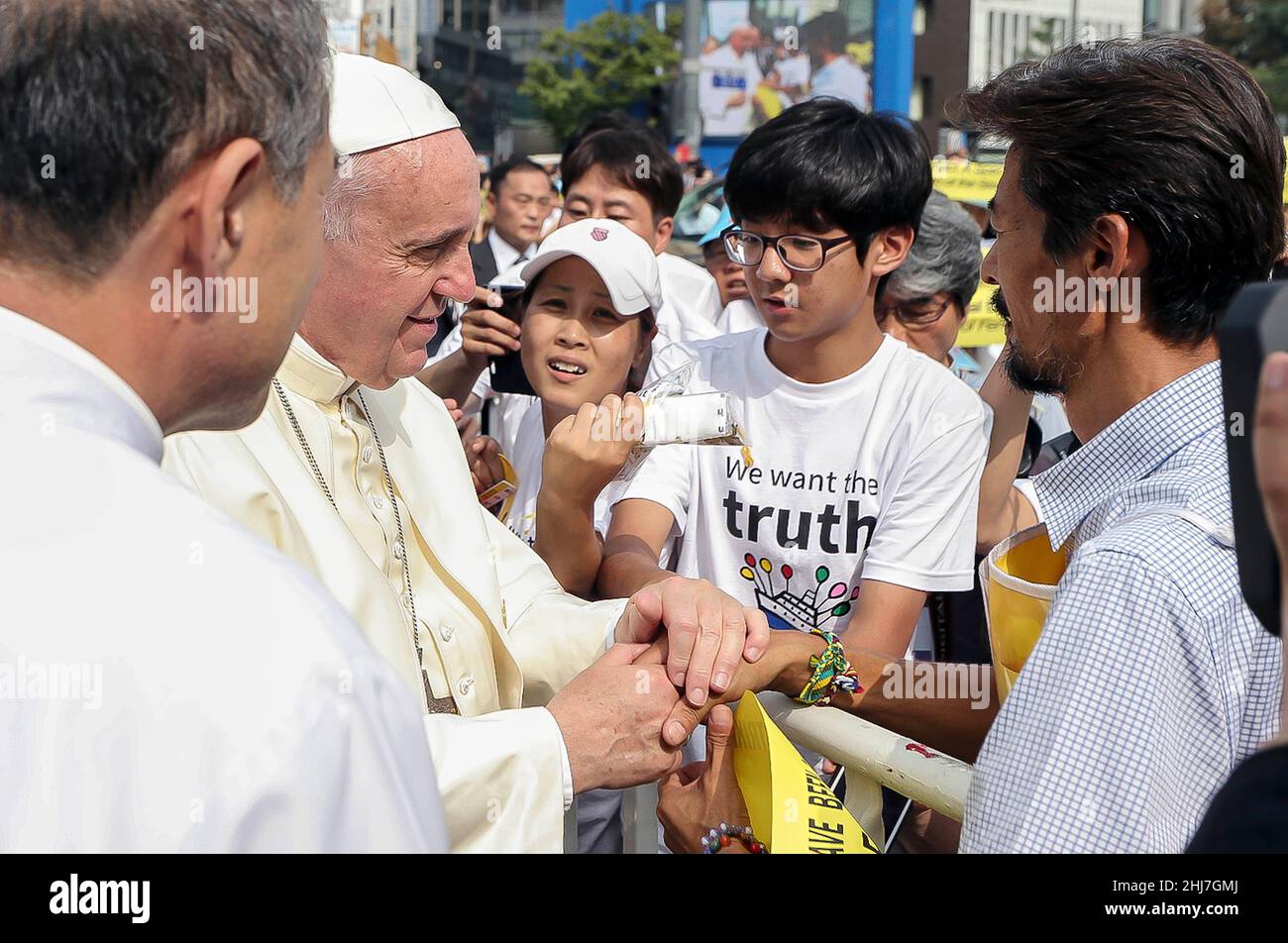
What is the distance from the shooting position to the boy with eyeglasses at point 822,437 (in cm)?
312

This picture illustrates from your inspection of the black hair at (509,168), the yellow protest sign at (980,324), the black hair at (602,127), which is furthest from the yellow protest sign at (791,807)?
the black hair at (509,168)

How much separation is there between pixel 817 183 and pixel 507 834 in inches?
82.1

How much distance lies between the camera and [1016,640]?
1893 millimetres

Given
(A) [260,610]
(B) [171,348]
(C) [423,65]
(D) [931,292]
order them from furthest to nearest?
(C) [423,65] < (D) [931,292] < (B) [171,348] < (A) [260,610]

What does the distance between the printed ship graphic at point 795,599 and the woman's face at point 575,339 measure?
2.46 ft

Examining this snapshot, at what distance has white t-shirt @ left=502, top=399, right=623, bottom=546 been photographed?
355cm

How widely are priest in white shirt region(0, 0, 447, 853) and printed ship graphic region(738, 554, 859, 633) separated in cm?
204

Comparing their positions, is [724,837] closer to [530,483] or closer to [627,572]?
[627,572]

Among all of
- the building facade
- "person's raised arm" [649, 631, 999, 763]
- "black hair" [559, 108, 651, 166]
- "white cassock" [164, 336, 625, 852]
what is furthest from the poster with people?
"person's raised arm" [649, 631, 999, 763]

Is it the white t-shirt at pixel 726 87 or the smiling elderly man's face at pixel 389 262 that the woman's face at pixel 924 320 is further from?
the white t-shirt at pixel 726 87
